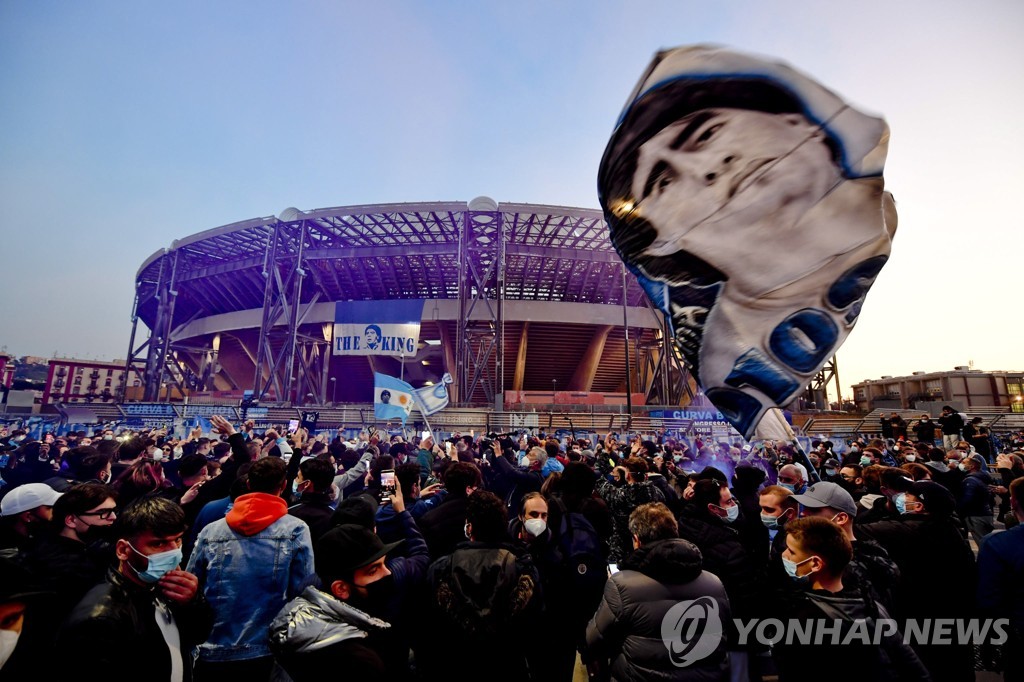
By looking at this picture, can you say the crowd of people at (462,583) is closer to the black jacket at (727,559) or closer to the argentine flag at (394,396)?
the black jacket at (727,559)

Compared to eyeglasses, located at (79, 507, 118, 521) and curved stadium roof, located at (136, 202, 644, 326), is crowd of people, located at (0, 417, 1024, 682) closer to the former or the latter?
eyeglasses, located at (79, 507, 118, 521)

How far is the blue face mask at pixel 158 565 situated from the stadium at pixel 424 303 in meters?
25.1

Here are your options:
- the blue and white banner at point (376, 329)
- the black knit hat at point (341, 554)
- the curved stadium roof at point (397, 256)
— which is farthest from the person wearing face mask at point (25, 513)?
the curved stadium roof at point (397, 256)

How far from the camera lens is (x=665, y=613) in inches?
82.5

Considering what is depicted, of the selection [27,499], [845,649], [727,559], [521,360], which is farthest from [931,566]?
[521,360]

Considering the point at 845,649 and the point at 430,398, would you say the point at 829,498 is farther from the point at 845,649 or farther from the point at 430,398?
the point at 430,398

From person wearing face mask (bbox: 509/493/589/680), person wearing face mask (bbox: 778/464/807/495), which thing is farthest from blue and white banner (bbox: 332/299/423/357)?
person wearing face mask (bbox: 509/493/589/680)

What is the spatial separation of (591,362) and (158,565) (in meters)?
32.3

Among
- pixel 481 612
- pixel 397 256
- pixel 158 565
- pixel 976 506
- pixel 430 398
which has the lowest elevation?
pixel 976 506

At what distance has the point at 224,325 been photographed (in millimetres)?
35312

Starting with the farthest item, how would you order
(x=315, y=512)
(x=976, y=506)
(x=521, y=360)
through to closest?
(x=521, y=360), (x=976, y=506), (x=315, y=512)

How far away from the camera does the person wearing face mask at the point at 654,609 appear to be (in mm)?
2102

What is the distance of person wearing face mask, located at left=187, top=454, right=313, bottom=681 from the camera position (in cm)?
230

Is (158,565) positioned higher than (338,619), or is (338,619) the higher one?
(158,565)
